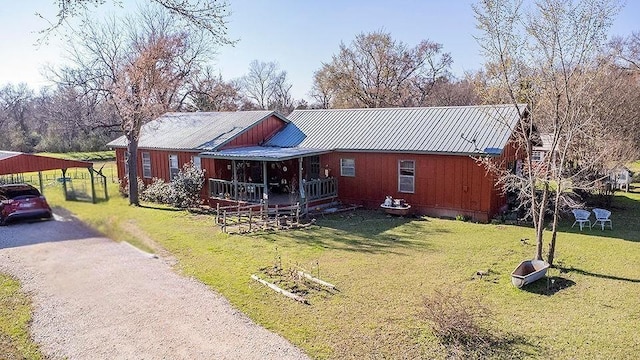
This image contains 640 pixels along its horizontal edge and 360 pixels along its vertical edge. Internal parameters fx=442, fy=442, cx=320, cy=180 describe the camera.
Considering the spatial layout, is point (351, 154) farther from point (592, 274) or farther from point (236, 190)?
point (592, 274)

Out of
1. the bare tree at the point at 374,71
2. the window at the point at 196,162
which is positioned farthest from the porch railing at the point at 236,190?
the bare tree at the point at 374,71

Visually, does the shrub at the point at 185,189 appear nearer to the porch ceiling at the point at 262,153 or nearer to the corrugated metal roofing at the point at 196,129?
the corrugated metal roofing at the point at 196,129

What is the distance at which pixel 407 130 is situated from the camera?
61.9 ft

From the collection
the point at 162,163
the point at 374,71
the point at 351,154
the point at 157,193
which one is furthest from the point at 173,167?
the point at 374,71

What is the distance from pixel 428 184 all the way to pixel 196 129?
1218 cm

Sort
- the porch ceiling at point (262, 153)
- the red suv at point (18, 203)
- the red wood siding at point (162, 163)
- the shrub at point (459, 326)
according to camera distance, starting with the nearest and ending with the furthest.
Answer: the shrub at point (459, 326), the red suv at point (18, 203), the porch ceiling at point (262, 153), the red wood siding at point (162, 163)

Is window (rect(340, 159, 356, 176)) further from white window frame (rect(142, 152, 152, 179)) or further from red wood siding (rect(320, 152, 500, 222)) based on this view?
white window frame (rect(142, 152, 152, 179))

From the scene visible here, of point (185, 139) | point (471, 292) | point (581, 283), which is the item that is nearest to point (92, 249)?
point (471, 292)

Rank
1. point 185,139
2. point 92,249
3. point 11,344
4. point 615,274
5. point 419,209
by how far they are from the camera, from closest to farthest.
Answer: point 11,344
point 92,249
point 615,274
point 419,209
point 185,139

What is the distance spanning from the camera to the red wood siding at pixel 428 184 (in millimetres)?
16422

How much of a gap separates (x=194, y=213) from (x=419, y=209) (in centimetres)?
936

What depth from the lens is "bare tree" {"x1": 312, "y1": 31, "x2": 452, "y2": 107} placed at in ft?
141

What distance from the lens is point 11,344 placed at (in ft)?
23.0

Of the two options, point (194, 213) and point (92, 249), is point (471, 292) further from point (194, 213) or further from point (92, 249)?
point (194, 213)
